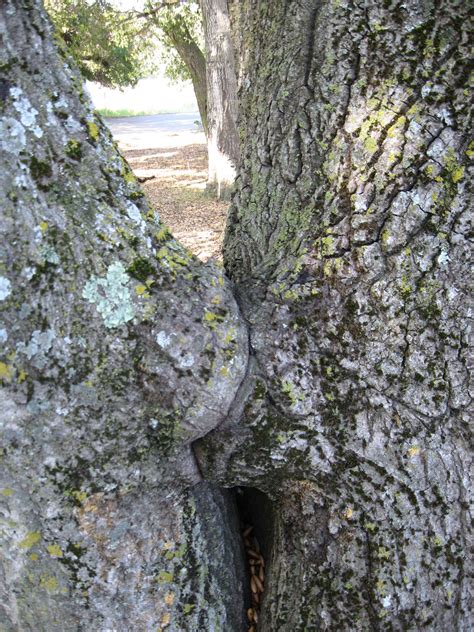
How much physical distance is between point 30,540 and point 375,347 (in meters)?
1.18

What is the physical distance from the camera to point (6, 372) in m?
1.57

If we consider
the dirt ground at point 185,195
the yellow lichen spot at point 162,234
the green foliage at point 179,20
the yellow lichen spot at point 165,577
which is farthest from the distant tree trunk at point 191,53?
the yellow lichen spot at point 165,577

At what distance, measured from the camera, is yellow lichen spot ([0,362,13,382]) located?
1564 millimetres

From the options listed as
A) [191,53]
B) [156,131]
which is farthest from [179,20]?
[156,131]

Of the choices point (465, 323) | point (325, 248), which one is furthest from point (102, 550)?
point (465, 323)

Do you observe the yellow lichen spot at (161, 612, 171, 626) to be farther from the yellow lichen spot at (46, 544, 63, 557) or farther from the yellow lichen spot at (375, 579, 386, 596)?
the yellow lichen spot at (375, 579, 386, 596)

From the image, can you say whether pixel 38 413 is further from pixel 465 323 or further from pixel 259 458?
pixel 465 323

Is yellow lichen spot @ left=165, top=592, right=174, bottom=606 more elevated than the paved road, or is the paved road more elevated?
yellow lichen spot @ left=165, top=592, right=174, bottom=606

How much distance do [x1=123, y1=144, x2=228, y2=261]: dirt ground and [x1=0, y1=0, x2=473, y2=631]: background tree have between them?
2304 mm

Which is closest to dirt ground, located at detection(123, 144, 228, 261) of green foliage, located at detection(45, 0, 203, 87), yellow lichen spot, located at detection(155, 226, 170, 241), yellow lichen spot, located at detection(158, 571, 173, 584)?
yellow lichen spot, located at detection(155, 226, 170, 241)

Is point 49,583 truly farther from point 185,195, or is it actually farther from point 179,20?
point 179,20

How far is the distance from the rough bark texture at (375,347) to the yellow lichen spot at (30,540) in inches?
21.9

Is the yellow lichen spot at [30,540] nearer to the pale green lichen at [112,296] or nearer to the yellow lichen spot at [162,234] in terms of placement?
the pale green lichen at [112,296]

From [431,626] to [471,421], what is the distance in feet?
2.10
